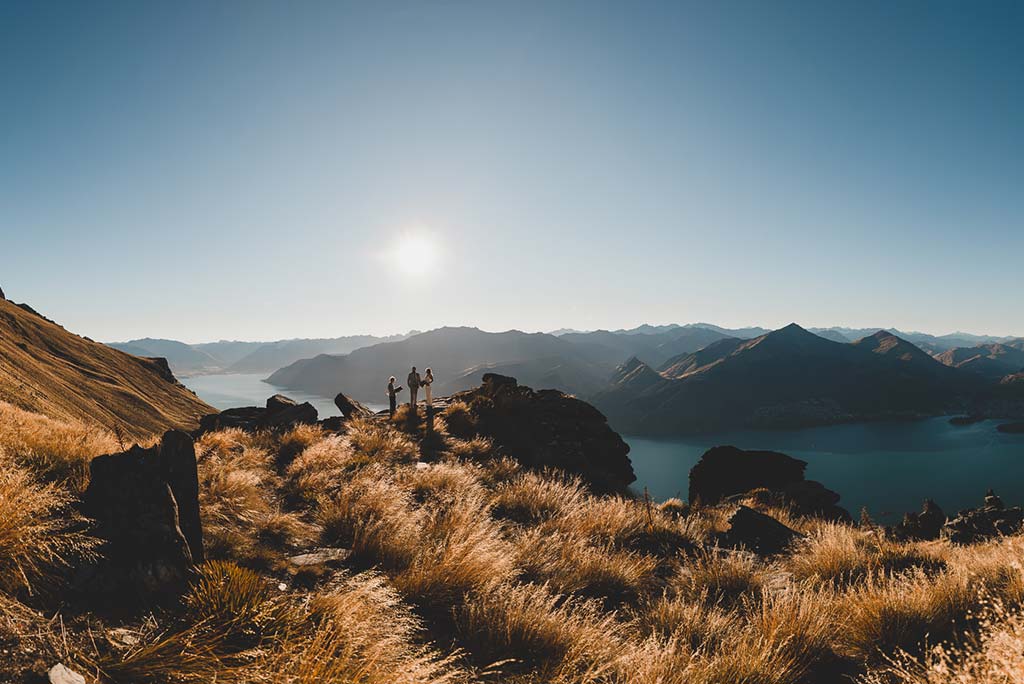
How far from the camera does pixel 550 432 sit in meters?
17.8

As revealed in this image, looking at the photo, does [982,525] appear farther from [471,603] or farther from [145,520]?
[145,520]

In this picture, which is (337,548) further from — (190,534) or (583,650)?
(583,650)

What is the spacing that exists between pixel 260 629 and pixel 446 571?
1.80 metres

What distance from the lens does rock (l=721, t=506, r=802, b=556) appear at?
8728mm

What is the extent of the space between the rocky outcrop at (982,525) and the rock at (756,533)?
17.1 feet

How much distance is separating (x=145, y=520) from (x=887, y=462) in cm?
19173

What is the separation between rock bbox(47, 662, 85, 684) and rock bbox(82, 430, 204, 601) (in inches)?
52.5

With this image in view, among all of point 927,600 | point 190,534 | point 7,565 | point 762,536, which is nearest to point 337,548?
point 190,534

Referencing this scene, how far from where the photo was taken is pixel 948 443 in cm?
16400

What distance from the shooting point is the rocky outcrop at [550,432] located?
1577 cm

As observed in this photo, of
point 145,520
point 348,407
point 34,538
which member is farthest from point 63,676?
point 348,407

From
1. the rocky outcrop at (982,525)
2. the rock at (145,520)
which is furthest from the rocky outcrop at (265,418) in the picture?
the rocky outcrop at (982,525)

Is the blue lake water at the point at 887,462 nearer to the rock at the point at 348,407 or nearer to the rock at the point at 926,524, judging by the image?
the rock at the point at 926,524

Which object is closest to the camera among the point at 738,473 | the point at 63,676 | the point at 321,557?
the point at 63,676
